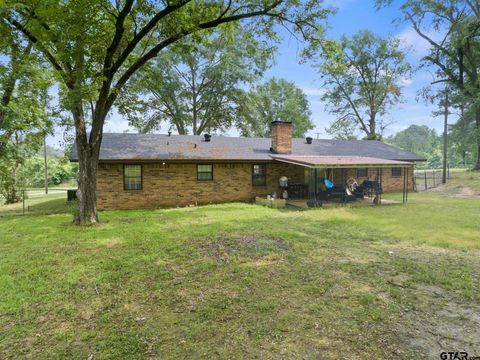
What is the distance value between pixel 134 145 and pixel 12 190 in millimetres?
10873

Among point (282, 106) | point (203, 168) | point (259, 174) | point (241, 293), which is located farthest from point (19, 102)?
point (282, 106)

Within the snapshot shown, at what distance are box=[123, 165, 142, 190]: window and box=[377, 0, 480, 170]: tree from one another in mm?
25581

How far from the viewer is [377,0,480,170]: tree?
24000mm

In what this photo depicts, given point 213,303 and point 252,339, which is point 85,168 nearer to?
point 213,303

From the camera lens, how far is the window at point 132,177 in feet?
45.9

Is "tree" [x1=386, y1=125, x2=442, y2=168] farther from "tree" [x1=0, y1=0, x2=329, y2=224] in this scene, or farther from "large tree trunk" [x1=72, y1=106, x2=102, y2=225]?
"large tree trunk" [x1=72, y1=106, x2=102, y2=225]

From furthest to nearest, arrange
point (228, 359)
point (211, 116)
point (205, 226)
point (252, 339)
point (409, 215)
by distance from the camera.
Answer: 1. point (211, 116)
2. point (409, 215)
3. point (205, 226)
4. point (252, 339)
5. point (228, 359)

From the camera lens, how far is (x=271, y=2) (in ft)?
32.7

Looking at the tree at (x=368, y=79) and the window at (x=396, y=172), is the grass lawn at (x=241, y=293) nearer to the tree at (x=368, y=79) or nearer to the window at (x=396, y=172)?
the window at (x=396, y=172)

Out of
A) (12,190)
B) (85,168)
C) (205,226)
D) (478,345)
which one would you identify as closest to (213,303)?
(478,345)

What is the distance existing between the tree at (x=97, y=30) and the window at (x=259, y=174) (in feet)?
24.0

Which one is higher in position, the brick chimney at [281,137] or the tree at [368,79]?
the tree at [368,79]

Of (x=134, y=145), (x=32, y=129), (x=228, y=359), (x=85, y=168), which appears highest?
(x=32, y=129)

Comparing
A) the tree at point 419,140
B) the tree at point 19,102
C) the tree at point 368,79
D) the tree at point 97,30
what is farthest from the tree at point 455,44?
the tree at point 419,140
